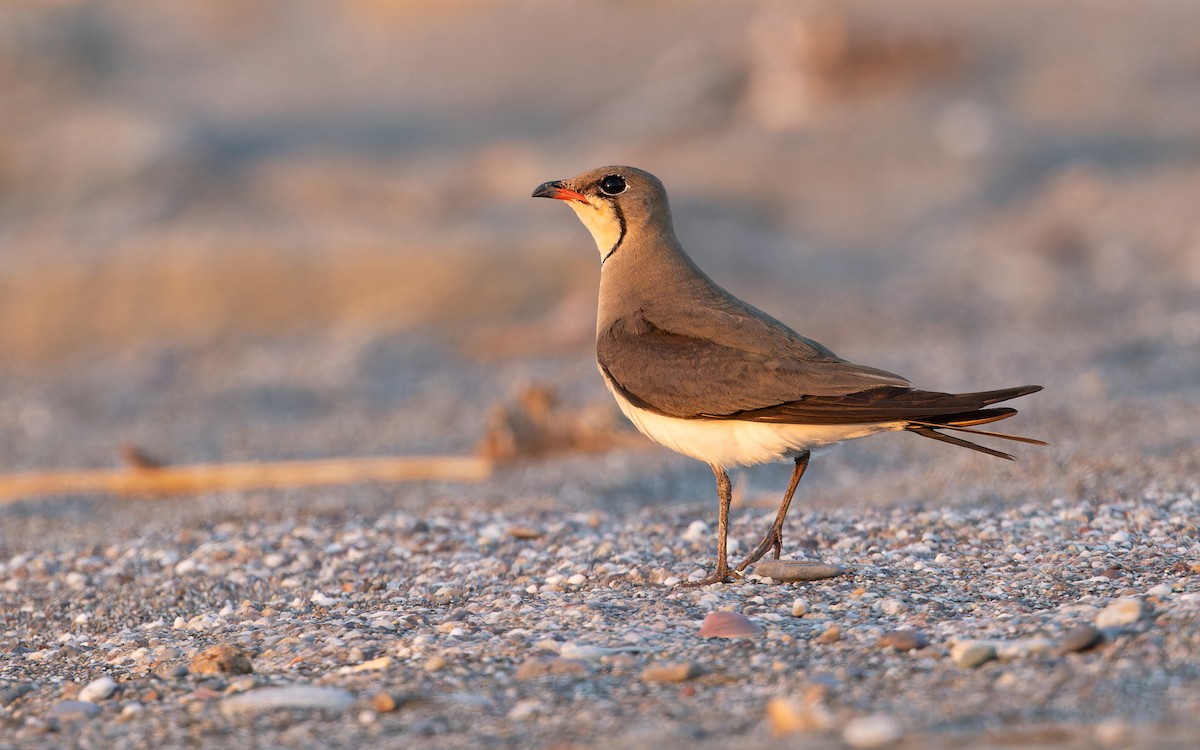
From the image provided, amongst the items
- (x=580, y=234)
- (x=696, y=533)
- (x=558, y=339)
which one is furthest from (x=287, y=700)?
(x=580, y=234)

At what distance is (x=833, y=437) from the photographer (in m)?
4.69

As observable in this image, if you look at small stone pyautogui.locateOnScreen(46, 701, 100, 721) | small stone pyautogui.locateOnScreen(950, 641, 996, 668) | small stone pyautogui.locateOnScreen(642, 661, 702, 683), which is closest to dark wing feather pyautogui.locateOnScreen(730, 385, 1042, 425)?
small stone pyautogui.locateOnScreen(950, 641, 996, 668)

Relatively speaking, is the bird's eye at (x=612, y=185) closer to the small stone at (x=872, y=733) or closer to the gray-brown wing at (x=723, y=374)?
the gray-brown wing at (x=723, y=374)

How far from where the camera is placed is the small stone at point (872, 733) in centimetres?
308

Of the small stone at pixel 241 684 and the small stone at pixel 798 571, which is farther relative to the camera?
the small stone at pixel 798 571

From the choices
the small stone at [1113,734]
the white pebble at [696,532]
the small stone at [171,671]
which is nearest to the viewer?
the small stone at [1113,734]

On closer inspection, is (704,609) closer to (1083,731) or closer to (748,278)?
(1083,731)

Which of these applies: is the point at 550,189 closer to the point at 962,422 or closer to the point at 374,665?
the point at 962,422

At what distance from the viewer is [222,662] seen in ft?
13.3

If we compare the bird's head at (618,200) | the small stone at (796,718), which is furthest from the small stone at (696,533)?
the small stone at (796,718)

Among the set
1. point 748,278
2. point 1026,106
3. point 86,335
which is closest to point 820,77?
point 1026,106

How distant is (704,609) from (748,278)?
34.2ft

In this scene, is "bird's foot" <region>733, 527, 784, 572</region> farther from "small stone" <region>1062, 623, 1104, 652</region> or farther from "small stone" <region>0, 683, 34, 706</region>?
"small stone" <region>0, 683, 34, 706</region>

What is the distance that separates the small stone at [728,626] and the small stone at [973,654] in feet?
2.05
